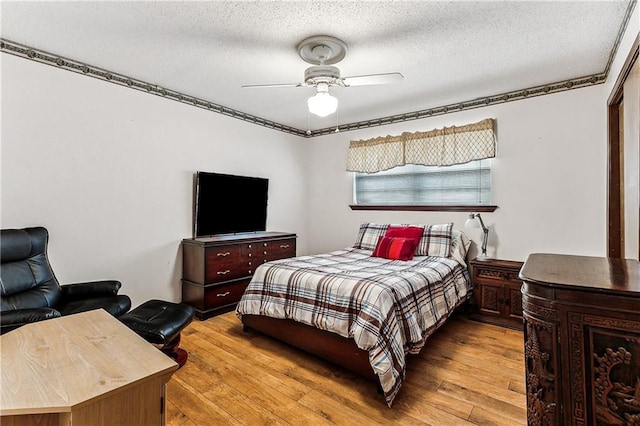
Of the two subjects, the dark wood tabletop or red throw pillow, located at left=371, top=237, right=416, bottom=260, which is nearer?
the dark wood tabletop

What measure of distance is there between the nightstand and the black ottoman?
2.96 meters

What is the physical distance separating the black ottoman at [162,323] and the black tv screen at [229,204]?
135 centimetres

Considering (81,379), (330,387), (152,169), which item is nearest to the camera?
(81,379)

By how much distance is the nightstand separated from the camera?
10.9ft

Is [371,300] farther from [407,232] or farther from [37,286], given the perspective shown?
[37,286]

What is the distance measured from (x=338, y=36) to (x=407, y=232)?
92.7 inches

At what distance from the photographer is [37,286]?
8.19 ft

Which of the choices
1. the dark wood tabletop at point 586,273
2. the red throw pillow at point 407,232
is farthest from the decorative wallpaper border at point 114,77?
the dark wood tabletop at point 586,273

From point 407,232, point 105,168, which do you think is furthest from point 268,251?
point 105,168

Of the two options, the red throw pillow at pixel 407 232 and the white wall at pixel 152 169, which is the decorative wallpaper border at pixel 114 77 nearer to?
the white wall at pixel 152 169

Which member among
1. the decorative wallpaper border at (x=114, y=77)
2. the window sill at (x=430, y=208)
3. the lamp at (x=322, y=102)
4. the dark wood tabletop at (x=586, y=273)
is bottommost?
the dark wood tabletop at (x=586, y=273)

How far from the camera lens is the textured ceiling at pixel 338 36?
2.12 m

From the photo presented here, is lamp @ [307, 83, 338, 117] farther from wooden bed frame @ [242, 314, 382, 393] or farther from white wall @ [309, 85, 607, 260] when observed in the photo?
white wall @ [309, 85, 607, 260]

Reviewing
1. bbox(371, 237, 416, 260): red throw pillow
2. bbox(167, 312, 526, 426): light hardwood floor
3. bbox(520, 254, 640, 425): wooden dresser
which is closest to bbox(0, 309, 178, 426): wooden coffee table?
bbox(167, 312, 526, 426): light hardwood floor
